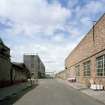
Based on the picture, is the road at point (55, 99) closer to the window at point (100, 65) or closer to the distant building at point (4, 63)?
the window at point (100, 65)

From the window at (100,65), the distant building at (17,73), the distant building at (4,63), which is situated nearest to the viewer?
the window at (100,65)

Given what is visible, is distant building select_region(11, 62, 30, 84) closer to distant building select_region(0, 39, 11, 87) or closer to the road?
distant building select_region(0, 39, 11, 87)

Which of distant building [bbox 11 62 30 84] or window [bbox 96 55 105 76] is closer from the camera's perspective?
window [bbox 96 55 105 76]

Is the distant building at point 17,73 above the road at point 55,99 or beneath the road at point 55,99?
above

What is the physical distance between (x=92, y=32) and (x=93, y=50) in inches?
108

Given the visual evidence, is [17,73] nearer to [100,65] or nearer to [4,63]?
[4,63]

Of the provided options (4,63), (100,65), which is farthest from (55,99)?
(4,63)

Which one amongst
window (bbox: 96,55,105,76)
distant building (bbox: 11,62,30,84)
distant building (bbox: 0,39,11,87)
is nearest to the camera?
window (bbox: 96,55,105,76)

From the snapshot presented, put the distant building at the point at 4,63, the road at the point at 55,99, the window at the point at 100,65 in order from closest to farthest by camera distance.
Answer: the road at the point at 55,99
the window at the point at 100,65
the distant building at the point at 4,63

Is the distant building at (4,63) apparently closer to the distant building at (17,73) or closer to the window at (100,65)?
the distant building at (17,73)

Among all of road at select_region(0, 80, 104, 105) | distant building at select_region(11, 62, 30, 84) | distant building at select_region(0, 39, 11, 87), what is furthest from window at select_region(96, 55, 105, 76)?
distant building at select_region(11, 62, 30, 84)

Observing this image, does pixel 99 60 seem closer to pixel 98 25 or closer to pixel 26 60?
pixel 98 25

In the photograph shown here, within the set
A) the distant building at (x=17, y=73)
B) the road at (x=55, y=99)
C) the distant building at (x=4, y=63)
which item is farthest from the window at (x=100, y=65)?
the distant building at (x=17, y=73)

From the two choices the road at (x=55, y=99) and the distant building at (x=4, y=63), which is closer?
the road at (x=55, y=99)
